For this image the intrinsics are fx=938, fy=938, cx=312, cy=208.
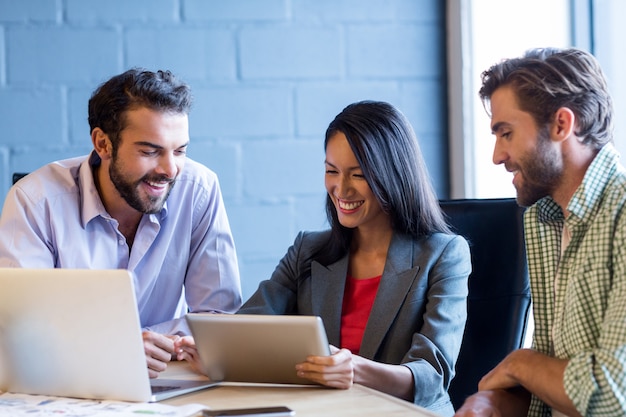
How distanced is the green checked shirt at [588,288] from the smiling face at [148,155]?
93 cm

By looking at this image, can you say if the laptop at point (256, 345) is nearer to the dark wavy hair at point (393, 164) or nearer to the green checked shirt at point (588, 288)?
the green checked shirt at point (588, 288)

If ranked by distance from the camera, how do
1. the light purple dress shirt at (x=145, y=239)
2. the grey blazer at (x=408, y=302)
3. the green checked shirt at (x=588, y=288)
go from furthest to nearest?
the light purple dress shirt at (x=145, y=239), the grey blazer at (x=408, y=302), the green checked shirt at (x=588, y=288)

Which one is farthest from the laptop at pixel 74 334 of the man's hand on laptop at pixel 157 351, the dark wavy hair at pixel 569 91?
the dark wavy hair at pixel 569 91

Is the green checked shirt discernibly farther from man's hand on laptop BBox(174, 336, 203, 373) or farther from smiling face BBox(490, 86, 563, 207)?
man's hand on laptop BBox(174, 336, 203, 373)

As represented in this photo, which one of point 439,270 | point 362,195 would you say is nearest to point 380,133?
point 362,195

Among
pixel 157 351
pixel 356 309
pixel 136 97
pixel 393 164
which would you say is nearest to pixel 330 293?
pixel 356 309

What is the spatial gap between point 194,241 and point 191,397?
2.78 ft

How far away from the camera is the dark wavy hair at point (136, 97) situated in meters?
2.30

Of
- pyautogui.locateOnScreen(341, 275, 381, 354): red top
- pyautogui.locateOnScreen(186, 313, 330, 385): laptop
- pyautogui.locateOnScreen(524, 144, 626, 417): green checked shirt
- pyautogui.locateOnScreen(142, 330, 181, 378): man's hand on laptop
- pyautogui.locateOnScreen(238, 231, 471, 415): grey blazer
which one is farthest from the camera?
pyautogui.locateOnScreen(341, 275, 381, 354): red top

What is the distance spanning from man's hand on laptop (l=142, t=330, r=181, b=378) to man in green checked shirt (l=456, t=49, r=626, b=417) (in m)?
0.60

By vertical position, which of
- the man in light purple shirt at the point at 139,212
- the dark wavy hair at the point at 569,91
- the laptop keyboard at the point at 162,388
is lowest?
the laptop keyboard at the point at 162,388

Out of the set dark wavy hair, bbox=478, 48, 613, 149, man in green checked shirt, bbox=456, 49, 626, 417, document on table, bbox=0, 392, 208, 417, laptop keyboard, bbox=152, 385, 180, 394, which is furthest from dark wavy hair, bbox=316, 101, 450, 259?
document on table, bbox=0, 392, 208, 417

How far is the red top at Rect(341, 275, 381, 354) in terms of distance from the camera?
213 cm

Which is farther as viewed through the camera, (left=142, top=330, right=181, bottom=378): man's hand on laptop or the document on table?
(left=142, top=330, right=181, bottom=378): man's hand on laptop
